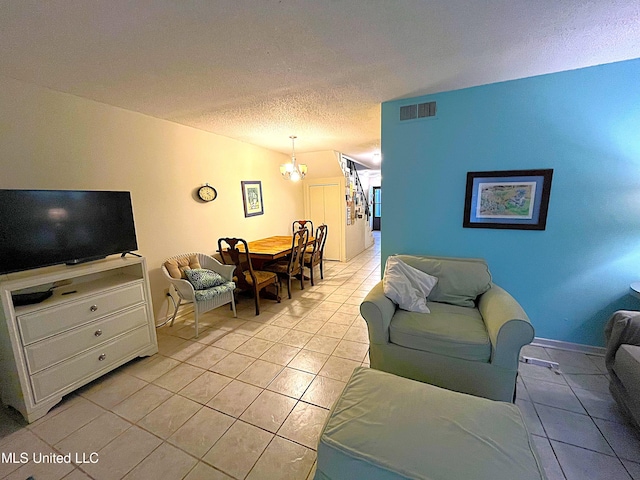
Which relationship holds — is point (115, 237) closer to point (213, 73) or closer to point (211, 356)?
point (211, 356)

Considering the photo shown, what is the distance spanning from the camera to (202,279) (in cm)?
296

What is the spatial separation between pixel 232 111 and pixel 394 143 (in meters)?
1.80

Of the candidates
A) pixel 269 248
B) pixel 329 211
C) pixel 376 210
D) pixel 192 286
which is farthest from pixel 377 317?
pixel 376 210

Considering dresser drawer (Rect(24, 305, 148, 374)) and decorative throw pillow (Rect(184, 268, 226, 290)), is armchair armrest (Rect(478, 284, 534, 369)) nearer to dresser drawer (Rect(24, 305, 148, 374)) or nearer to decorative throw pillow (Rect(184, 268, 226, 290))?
decorative throw pillow (Rect(184, 268, 226, 290))

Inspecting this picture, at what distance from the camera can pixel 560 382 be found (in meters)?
1.95

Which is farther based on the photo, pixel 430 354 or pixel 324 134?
pixel 324 134

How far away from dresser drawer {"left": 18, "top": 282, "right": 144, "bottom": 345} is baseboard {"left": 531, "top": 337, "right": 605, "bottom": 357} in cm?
377

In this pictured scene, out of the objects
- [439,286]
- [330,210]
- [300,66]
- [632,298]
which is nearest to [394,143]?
[300,66]

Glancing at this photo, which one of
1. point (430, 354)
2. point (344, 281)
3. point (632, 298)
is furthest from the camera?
point (344, 281)

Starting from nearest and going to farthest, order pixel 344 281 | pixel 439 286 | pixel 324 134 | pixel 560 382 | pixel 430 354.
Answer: pixel 430 354
pixel 560 382
pixel 439 286
pixel 324 134
pixel 344 281

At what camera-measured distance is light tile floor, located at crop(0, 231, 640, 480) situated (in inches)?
54.7

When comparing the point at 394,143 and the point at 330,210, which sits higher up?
the point at 394,143

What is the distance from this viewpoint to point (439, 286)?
2.30 m


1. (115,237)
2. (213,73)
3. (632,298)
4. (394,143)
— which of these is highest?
(213,73)
